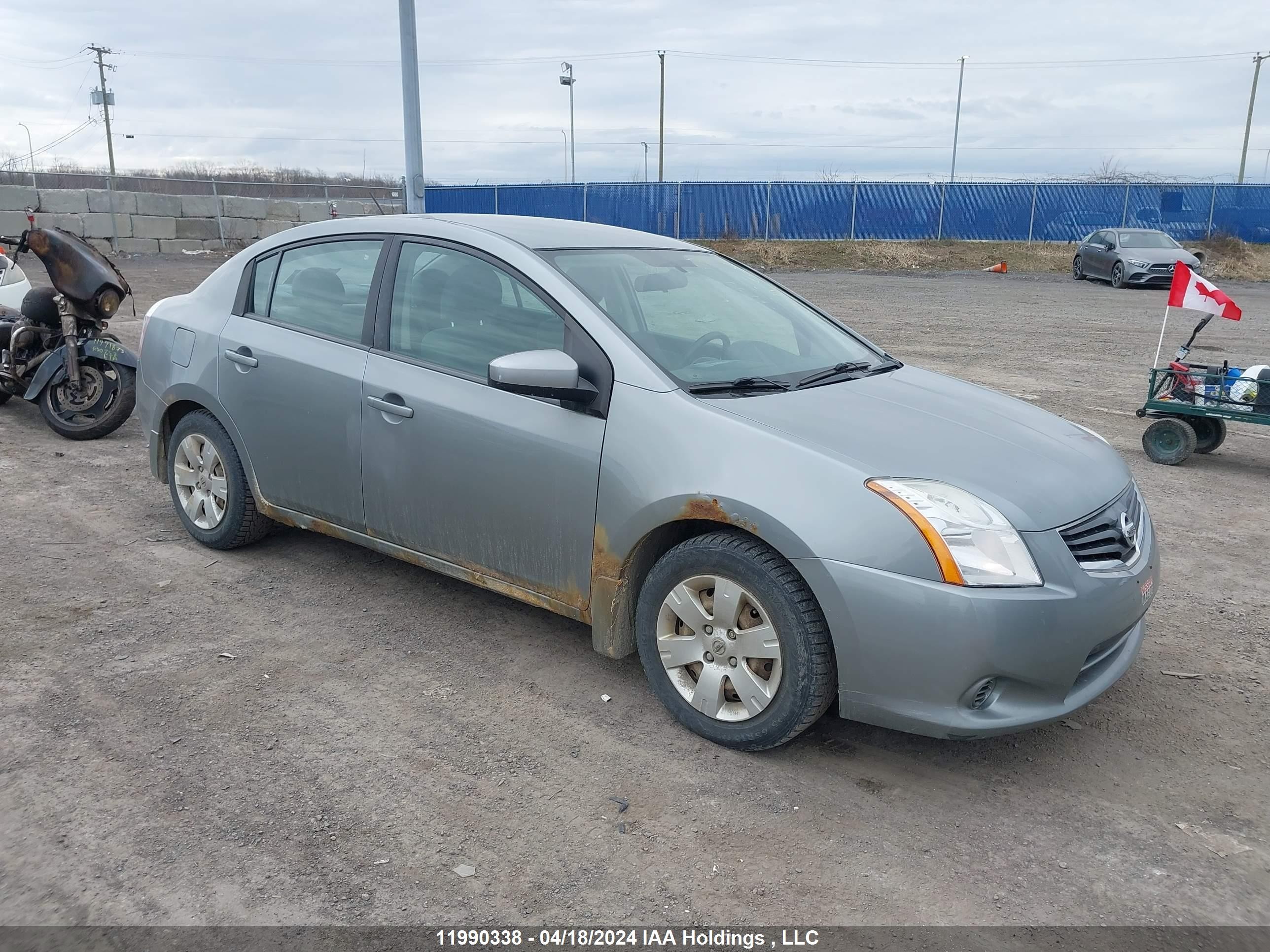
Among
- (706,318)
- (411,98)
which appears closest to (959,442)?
(706,318)

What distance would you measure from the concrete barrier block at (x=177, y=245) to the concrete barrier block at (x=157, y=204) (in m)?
0.64

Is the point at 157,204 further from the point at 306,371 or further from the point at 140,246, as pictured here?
the point at 306,371

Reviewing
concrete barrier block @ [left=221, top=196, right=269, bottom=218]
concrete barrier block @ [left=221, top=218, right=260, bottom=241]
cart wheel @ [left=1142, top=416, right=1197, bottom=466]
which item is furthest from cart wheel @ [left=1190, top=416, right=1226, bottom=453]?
concrete barrier block @ [left=221, top=196, right=269, bottom=218]

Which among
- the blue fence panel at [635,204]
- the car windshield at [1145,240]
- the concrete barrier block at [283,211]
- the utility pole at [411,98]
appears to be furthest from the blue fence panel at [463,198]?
the utility pole at [411,98]

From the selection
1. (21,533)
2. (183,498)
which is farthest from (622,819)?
(21,533)

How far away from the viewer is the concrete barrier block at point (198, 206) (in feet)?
89.5

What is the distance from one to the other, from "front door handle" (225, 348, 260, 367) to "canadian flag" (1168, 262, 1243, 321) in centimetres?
609

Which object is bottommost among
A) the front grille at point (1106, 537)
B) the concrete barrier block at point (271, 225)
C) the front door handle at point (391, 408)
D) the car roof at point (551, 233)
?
the front grille at point (1106, 537)

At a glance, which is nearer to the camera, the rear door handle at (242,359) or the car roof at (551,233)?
the car roof at (551,233)

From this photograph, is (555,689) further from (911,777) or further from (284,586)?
(284,586)

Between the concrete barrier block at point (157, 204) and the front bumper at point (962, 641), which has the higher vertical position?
the concrete barrier block at point (157, 204)

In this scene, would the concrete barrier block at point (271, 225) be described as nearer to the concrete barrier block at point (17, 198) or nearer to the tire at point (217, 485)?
the concrete barrier block at point (17, 198)

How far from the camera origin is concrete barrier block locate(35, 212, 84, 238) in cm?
2464

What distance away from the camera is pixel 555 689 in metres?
3.97
